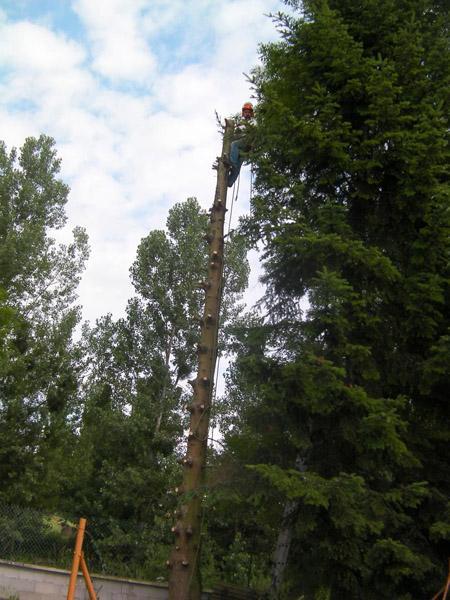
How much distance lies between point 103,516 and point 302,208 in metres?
11.4

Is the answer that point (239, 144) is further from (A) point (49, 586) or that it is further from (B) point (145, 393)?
(B) point (145, 393)

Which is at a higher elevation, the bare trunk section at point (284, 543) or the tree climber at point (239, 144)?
the tree climber at point (239, 144)

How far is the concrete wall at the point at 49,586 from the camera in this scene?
8.52 m

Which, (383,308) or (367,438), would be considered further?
(383,308)

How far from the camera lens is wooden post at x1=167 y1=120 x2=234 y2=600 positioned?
259 inches

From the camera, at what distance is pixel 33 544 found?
9.72 m

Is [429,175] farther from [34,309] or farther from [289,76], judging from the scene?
[34,309]

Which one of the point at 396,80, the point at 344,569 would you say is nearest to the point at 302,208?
the point at 396,80

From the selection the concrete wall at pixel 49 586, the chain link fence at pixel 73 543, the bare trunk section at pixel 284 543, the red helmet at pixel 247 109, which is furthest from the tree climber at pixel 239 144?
the concrete wall at pixel 49 586

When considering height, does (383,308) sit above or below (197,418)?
above

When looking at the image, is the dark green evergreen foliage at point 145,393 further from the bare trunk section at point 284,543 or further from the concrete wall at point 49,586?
the bare trunk section at point 284,543

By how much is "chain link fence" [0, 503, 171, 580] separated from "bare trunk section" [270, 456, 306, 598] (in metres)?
2.53

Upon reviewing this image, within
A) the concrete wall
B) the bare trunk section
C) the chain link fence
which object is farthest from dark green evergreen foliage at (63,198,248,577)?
the bare trunk section

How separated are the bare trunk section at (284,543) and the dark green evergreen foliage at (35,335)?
893 centimetres
